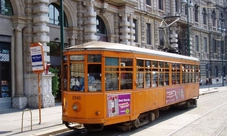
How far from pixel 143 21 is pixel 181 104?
16.5m

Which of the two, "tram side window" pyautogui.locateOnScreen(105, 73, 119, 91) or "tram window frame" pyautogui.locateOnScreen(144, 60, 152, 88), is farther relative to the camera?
"tram window frame" pyautogui.locateOnScreen(144, 60, 152, 88)

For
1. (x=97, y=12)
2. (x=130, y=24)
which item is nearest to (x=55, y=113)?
(x=97, y=12)

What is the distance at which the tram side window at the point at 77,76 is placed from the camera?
30.8ft

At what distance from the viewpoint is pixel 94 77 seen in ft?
30.6

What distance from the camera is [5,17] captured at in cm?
1669

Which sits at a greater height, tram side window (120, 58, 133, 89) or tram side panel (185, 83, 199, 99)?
tram side window (120, 58, 133, 89)

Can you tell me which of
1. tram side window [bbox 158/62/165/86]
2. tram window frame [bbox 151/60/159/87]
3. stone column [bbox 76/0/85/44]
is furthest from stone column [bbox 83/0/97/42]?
tram window frame [bbox 151/60/159/87]

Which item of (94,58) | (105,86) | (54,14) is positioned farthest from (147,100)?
(54,14)

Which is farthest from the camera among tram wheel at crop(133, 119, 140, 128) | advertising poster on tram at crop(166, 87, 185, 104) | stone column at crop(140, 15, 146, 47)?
stone column at crop(140, 15, 146, 47)

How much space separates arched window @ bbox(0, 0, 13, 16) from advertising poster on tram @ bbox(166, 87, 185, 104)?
400 inches

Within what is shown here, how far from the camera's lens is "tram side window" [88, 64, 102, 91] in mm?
9305

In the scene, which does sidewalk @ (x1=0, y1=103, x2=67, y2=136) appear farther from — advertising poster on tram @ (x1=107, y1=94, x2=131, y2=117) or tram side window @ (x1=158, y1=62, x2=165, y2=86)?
tram side window @ (x1=158, y1=62, x2=165, y2=86)

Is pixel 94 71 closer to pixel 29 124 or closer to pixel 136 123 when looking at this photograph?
pixel 136 123

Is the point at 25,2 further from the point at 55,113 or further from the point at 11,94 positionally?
the point at 55,113
